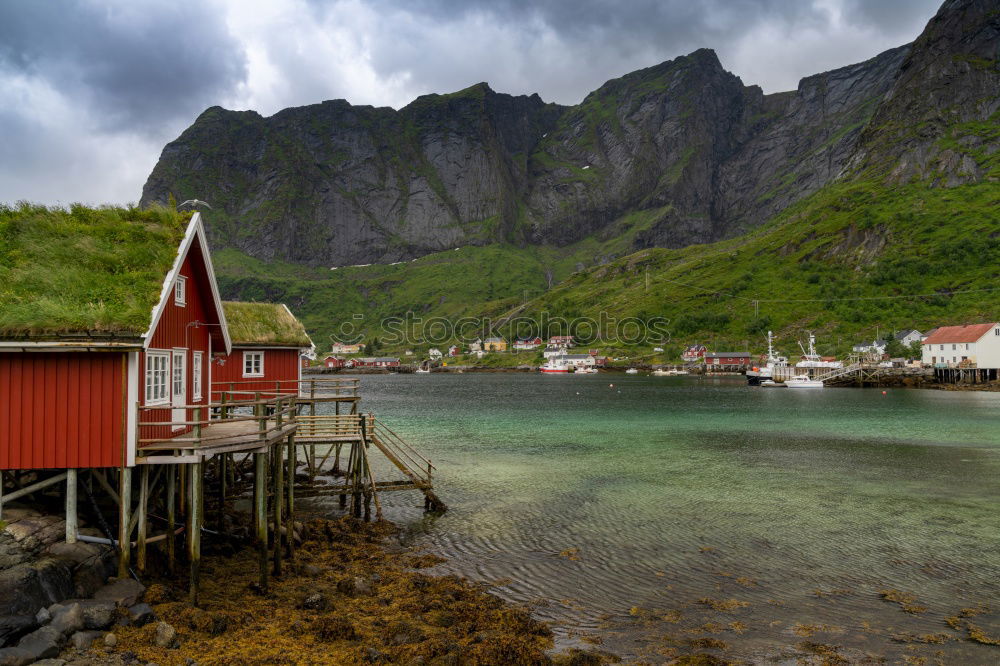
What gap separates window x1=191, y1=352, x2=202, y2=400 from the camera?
68.8 feet

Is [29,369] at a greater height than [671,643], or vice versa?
[29,369]

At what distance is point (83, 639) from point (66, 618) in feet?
2.31

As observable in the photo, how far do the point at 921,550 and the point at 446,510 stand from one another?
1868 cm

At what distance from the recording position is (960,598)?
58.5 ft

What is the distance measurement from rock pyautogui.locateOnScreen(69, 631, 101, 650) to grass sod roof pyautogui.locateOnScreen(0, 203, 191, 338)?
680 cm

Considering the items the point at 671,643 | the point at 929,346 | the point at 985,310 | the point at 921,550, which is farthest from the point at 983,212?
the point at 671,643

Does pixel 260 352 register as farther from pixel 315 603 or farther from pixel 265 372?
pixel 315 603

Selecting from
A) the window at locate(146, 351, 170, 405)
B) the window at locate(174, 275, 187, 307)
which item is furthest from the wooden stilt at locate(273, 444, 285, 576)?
the window at locate(174, 275, 187, 307)

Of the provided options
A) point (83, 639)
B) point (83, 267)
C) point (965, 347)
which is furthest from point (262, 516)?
point (965, 347)

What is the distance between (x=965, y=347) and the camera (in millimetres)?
119312

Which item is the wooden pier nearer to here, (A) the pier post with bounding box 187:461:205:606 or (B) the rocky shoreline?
(A) the pier post with bounding box 187:461:205:606

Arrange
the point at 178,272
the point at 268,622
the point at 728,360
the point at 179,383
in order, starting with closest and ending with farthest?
the point at 268,622 < the point at 178,272 < the point at 179,383 < the point at 728,360

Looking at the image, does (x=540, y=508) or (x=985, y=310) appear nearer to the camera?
(x=540, y=508)

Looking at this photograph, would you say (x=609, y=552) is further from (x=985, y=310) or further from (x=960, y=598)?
(x=985, y=310)
